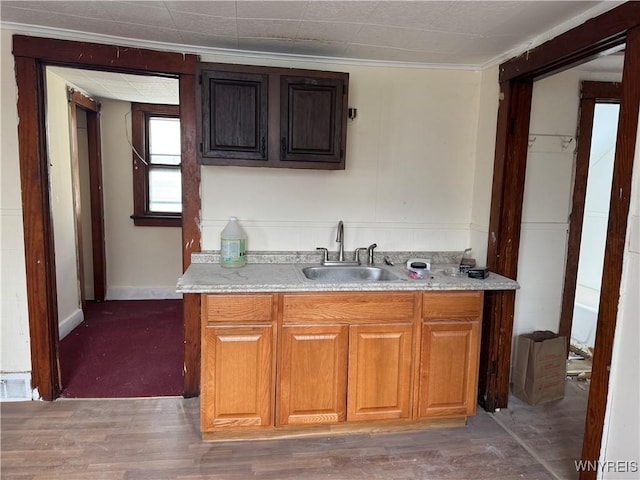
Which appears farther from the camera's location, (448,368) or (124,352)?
(124,352)

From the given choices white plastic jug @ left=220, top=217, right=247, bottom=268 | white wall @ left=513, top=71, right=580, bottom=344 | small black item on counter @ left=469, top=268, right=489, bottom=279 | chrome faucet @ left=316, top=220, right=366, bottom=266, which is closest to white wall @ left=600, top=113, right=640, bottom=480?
small black item on counter @ left=469, top=268, right=489, bottom=279

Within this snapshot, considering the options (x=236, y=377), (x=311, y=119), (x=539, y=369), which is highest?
(x=311, y=119)

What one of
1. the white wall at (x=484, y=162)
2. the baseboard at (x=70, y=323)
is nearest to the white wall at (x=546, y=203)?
the white wall at (x=484, y=162)

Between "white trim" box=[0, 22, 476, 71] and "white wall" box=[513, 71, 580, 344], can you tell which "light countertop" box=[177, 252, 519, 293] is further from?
"white trim" box=[0, 22, 476, 71]

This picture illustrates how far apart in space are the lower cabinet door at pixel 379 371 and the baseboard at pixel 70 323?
2.51m

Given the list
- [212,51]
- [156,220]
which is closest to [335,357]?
[212,51]

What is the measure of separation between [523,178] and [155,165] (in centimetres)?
362

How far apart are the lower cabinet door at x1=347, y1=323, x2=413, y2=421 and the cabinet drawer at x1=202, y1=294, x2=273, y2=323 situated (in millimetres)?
462

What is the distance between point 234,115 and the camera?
7.86ft

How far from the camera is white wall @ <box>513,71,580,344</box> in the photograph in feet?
9.30

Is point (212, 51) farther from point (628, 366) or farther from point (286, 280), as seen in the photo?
point (628, 366)

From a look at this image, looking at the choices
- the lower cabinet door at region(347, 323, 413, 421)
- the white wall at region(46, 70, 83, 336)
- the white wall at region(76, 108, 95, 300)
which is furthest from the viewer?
the white wall at region(76, 108, 95, 300)

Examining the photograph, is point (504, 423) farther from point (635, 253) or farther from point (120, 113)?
point (120, 113)

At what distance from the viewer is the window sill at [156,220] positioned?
15.1ft
